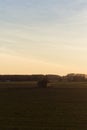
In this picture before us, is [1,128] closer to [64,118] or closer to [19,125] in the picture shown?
[19,125]

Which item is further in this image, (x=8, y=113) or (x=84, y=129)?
(x=8, y=113)

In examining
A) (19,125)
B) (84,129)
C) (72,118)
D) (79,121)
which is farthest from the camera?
(72,118)

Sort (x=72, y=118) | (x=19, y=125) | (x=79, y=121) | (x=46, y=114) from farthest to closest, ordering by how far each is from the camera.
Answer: (x=46, y=114) < (x=72, y=118) < (x=79, y=121) < (x=19, y=125)

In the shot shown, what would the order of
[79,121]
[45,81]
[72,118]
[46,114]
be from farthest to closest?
[45,81], [46,114], [72,118], [79,121]

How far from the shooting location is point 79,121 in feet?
71.9

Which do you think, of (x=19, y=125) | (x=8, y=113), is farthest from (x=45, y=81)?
(x=19, y=125)

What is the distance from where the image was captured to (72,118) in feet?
76.5

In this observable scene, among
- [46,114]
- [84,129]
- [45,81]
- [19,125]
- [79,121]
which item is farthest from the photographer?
[45,81]

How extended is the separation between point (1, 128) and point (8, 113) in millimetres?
6959

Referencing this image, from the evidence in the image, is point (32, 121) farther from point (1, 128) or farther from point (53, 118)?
point (1, 128)

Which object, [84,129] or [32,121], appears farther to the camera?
[32,121]

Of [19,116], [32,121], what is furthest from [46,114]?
[32,121]

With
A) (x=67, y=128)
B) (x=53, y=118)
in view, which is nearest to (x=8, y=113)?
(x=53, y=118)

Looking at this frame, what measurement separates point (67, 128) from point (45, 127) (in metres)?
1.11
